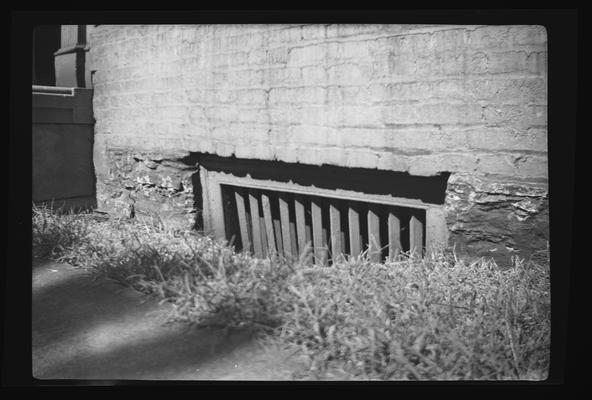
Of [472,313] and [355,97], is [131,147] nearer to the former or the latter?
[355,97]

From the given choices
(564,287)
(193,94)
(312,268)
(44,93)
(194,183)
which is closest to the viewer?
(564,287)

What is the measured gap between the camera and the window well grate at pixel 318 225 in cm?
317

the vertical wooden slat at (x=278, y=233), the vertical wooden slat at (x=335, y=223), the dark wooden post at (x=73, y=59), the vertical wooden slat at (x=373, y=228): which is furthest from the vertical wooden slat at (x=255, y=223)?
the dark wooden post at (x=73, y=59)

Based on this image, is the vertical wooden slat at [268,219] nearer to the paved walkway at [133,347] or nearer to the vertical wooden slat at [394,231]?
the vertical wooden slat at [394,231]

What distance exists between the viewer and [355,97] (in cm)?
303

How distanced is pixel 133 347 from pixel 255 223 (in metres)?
1.66

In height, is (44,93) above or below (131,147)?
above

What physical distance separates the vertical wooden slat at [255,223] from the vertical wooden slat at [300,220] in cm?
38

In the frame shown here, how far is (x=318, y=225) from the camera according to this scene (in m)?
3.50

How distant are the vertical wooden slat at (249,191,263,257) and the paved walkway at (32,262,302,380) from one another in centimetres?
117

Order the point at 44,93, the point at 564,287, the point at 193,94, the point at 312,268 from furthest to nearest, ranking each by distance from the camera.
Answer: the point at 44,93, the point at 193,94, the point at 312,268, the point at 564,287

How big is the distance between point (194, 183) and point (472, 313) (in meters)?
2.48

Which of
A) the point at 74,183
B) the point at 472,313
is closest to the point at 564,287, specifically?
the point at 472,313
